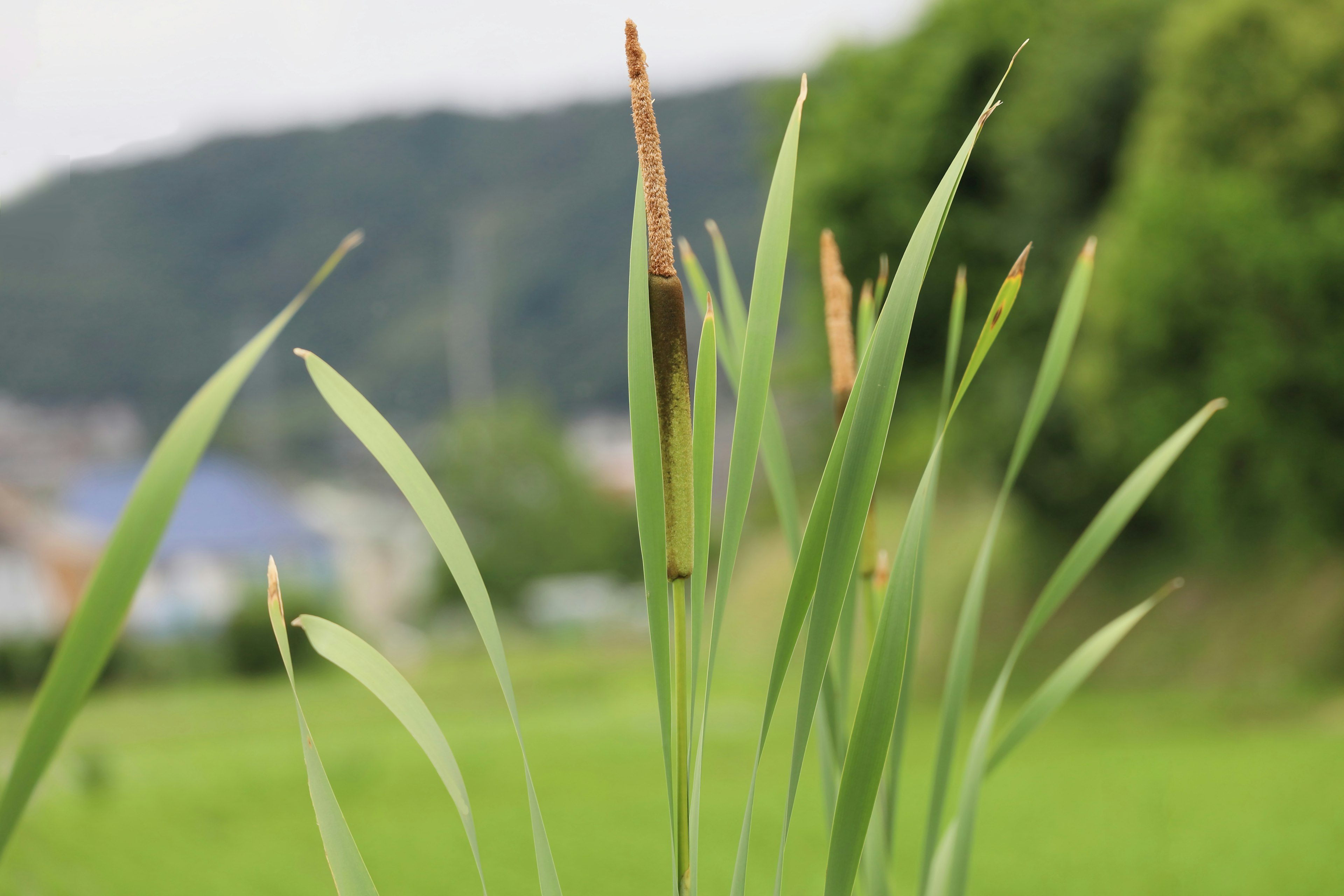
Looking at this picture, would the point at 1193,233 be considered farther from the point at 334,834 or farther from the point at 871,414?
the point at 334,834

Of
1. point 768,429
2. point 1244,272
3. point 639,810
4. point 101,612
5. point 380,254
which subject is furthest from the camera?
point 380,254

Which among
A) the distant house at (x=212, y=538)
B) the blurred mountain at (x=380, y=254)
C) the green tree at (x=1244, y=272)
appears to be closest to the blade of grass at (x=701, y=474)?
the blurred mountain at (x=380, y=254)

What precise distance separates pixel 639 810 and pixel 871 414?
4056 millimetres

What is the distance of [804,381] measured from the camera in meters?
9.30

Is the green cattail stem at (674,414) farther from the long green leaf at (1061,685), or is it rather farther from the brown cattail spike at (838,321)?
the long green leaf at (1061,685)

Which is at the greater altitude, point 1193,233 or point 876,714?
point 1193,233

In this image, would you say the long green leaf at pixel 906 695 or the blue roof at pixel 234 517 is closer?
the long green leaf at pixel 906 695

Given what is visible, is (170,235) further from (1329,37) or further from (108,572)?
(108,572)

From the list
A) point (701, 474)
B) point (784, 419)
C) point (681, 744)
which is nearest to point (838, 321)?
point (701, 474)

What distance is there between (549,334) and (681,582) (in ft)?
51.7

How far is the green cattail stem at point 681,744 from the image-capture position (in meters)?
0.52

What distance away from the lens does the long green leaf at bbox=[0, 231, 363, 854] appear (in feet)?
1.15

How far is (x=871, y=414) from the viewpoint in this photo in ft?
1.57

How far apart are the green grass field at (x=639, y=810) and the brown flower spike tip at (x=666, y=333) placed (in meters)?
1.84
